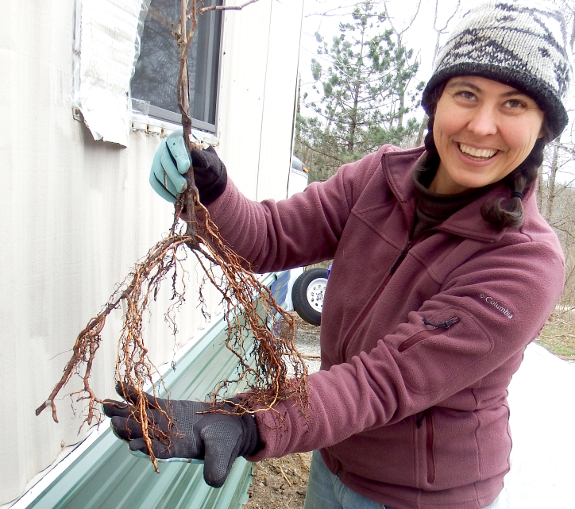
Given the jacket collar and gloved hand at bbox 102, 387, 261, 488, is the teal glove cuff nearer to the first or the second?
gloved hand at bbox 102, 387, 261, 488

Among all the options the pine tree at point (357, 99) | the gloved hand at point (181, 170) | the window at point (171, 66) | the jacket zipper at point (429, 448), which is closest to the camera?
the gloved hand at point (181, 170)

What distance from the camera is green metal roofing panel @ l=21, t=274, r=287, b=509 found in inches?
54.7

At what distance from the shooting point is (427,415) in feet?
4.43

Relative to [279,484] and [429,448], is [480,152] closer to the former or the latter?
[429,448]

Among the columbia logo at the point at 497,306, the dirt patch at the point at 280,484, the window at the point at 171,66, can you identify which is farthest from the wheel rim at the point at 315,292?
the columbia logo at the point at 497,306

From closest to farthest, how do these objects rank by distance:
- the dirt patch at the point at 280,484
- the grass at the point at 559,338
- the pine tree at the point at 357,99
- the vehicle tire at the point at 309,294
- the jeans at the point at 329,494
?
the jeans at the point at 329,494, the dirt patch at the point at 280,484, the vehicle tire at the point at 309,294, the grass at the point at 559,338, the pine tree at the point at 357,99

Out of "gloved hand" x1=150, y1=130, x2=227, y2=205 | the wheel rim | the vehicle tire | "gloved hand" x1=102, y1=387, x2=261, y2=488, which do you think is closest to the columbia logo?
"gloved hand" x1=102, y1=387, x2=261, y2=488

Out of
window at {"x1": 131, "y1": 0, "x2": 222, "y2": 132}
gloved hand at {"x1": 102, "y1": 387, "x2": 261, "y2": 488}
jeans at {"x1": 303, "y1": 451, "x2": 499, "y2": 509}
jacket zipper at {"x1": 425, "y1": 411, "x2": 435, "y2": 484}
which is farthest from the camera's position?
window at {"x1": 131, "y1": 0, "x2": 222, "y2": 132}

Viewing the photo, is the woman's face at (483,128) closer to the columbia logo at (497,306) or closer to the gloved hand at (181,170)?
the columbia logo at (497,306)

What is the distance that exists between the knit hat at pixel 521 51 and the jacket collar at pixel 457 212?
0.22 m

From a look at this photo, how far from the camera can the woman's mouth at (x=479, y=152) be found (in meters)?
1.28

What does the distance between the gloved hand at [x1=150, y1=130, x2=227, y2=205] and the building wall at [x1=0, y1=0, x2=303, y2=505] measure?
0.81 ft

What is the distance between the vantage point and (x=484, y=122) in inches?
48.6

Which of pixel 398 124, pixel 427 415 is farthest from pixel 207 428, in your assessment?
pixel 398 124
